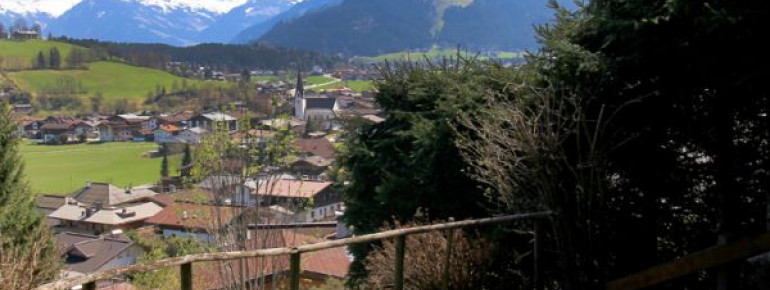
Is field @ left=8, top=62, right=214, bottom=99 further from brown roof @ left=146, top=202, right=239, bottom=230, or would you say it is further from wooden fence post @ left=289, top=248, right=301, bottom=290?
wooden fence post @ left=289, top=248, right=301, bottom=290

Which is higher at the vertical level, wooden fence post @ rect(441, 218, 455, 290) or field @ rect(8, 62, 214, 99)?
wooden fence post @ rect(441, 218, 455, 290)

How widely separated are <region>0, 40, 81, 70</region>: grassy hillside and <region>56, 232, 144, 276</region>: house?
3459 inches

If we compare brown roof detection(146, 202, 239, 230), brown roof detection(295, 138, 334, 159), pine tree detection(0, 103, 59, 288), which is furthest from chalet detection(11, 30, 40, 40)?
brown roof detection(146, 202, 239, 230)

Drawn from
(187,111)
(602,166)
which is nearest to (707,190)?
(602,166)

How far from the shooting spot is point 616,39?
550 centimetres

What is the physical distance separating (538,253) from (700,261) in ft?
4.73

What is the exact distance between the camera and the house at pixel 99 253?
35500mm

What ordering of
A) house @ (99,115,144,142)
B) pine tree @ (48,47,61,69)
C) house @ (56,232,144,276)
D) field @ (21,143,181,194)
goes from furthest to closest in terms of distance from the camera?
pine tree @ (48,47,61,69) < house @ (99,115,144,142) < field @ (21,143,181,194) < house @ (56,232,144,276)

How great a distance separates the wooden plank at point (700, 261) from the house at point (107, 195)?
53780mm

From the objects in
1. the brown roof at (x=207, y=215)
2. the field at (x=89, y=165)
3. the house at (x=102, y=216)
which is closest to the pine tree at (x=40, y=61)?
the field at (x=89, y=165)

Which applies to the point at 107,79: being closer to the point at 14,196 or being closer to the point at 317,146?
the point at 317,146

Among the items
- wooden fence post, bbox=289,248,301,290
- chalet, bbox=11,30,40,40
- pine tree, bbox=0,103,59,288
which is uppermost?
chalet, bbox=11,30,40,40

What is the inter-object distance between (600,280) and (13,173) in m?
14.9

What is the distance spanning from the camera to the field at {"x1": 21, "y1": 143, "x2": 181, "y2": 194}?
67.2m
